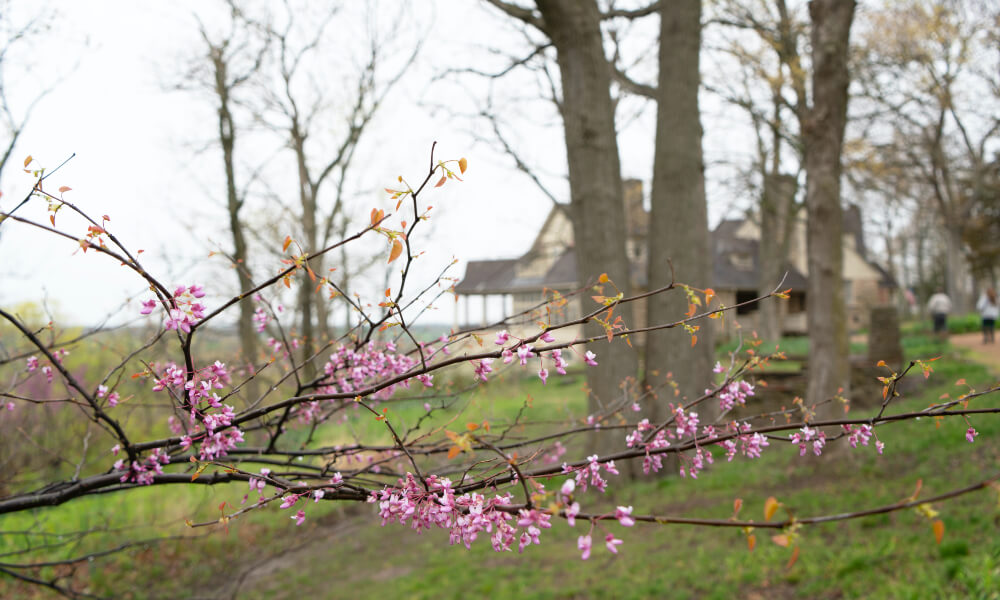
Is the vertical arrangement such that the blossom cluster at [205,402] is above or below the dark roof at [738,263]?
below

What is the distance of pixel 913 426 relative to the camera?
27.4ft

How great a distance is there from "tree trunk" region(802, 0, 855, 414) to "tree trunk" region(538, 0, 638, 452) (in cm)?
237

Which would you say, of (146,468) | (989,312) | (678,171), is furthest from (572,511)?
(989,312)

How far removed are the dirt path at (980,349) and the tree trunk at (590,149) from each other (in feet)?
27.8

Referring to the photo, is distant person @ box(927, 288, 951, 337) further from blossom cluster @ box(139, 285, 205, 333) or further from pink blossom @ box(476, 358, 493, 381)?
blossom cluster @ box(139, 285, 205, 333)

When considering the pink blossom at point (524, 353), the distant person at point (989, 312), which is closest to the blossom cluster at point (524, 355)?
the pink blossom at point (524, 353)

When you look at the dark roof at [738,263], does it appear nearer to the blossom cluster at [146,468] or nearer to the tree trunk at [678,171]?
the tree trunk at [678,171]

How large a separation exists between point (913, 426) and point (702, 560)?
208 inches

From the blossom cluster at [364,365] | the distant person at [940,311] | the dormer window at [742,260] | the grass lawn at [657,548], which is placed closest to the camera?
the blossom cluster at [364,365]

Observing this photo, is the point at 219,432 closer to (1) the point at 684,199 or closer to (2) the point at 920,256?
(1) the point at 684,199

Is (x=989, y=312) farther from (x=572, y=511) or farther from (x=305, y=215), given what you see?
(x=572, y=511)

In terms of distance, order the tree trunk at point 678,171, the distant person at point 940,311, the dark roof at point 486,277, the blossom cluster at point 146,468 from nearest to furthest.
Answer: the blossom cluster at point 146,468
the tree trunk at point 678,171
the distant person at point 940,311
the dark roof at point 486,277

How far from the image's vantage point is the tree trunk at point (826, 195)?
6.74 m

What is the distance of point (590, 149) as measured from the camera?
6.38 m
